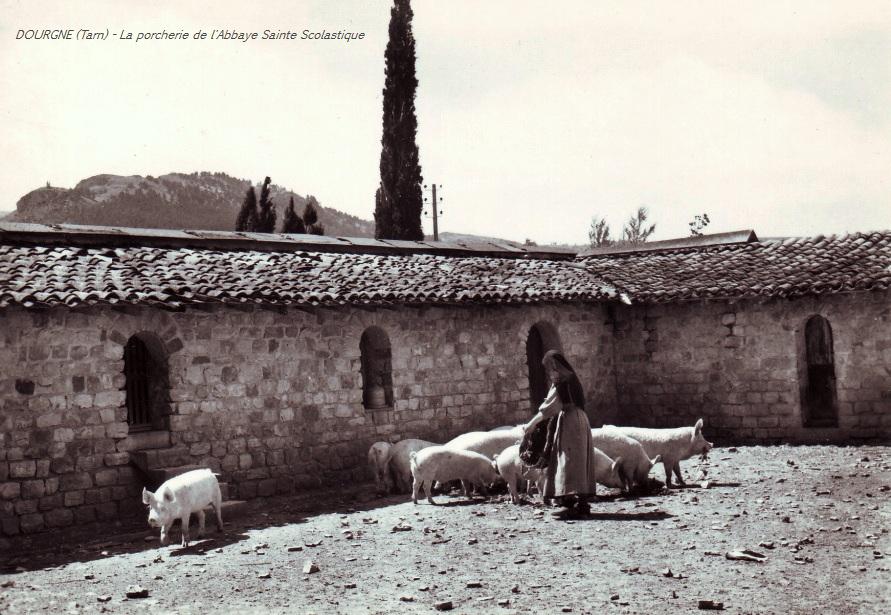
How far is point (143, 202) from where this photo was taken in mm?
37844

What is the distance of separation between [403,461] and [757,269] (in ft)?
28.1

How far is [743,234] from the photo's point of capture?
20.2 m

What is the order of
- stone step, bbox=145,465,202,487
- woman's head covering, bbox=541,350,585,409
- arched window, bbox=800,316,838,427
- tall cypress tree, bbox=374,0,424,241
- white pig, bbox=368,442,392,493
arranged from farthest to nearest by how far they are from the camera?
1. tall cypress tree, bbox=374,0,424,241
2. arched window, bbox=800,316,838,427
3. white pig, bbox=368,442,392,493
4. stone step, bbox=145,465,202,487
5. woman's head covering, bbox=541,350,585,409

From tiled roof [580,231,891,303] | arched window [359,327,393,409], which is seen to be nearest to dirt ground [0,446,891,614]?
arched window [359,327,393,409]

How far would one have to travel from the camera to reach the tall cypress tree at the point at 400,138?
27.6 m

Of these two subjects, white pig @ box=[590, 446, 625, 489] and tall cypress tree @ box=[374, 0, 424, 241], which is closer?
white pig @ box=[590, 446, 625, 489]

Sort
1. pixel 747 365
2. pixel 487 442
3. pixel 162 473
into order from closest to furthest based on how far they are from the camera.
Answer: pixel 162 473, pixel 487 442, pixel 747 365

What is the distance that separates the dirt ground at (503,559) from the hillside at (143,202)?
86.3ft

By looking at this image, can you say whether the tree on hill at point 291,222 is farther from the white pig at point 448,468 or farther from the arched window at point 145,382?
the white pig at point 448,468

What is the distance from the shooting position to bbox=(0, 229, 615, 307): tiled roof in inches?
432

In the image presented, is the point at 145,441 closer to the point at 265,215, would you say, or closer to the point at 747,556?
the point at 747,556

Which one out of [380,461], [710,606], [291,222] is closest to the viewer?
[710,606]

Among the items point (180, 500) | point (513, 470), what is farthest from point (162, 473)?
point (513, 470)

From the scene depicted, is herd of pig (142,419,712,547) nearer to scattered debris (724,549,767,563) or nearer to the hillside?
scattered debris (724,549,767,563)
